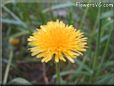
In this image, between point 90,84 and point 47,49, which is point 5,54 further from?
point 47,49

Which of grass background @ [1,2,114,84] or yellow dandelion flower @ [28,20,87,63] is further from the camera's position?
grass background @ [1,2,114,84]

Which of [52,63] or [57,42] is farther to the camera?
[52,63]

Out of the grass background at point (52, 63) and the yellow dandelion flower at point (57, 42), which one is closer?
the yellow dandelion flower at point (57, 42)

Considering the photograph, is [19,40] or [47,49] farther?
[19,40]

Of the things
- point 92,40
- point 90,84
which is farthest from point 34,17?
point 90,84
